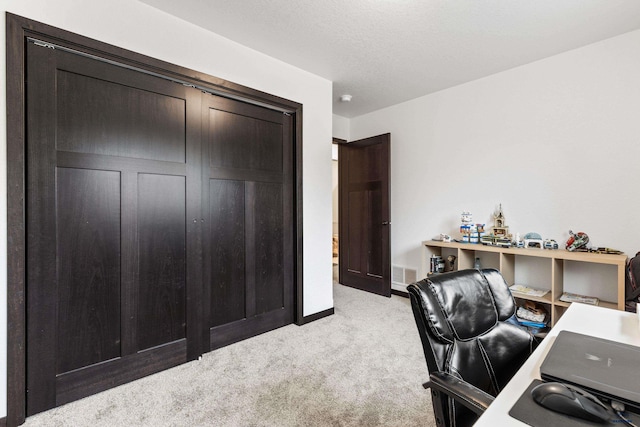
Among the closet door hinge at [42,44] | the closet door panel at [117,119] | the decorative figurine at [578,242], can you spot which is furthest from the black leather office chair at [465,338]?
the closet door hinge at [42,44]

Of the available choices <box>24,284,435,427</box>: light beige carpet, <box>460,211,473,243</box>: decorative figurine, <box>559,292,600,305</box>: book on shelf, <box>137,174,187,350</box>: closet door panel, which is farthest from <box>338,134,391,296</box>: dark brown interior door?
<box>137,174,187,350</box>: closet door panel

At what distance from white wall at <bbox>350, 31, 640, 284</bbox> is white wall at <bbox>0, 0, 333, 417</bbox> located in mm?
1314

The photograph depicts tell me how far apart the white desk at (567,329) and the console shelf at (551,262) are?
141 centimetres

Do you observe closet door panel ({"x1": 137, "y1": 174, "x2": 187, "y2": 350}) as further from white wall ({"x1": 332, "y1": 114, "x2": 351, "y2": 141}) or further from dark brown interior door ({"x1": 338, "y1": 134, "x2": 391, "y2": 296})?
white wall ({"x1": 332, "y1": 114, "x2": 351, "y2": 141})

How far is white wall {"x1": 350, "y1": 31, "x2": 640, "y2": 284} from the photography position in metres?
2.51

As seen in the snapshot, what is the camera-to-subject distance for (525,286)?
3.03m

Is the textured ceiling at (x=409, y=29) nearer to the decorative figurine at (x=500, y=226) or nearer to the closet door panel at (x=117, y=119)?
the closet door panel at (x=117, y=119)

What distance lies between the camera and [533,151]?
2975 mm

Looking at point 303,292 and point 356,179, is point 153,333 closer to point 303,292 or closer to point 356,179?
point 303,292

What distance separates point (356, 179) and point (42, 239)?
3.49 m

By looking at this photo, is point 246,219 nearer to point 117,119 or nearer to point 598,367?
point 117,119

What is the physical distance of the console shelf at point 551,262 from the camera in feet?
7.66

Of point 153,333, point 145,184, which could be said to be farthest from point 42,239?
point 153,333

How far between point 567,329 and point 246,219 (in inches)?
90.6
